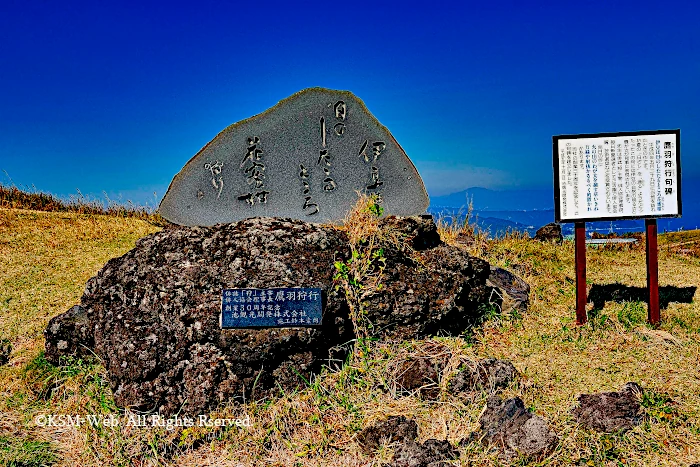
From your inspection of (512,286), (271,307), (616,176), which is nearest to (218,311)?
(271,307)

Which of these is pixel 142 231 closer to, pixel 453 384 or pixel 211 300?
pixel 211 300

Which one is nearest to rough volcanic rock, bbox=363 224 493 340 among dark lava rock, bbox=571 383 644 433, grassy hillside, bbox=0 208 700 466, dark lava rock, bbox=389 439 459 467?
grassy hillside, bbox=0 208 700 466

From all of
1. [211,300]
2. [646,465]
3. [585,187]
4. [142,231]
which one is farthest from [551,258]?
[142,231]

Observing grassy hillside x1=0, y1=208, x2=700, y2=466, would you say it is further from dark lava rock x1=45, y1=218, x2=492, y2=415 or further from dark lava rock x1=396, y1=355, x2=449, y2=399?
dark lava rock x1=45, y1=218, x2=492, y2=415

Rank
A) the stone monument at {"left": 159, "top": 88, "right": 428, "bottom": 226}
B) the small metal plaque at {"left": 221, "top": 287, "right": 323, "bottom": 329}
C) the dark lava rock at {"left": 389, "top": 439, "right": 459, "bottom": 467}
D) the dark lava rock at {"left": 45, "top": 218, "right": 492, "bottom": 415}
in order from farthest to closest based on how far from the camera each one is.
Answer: the stone monument at {"left": 159, "top": 88, "right": 428, "bottom": 226} < the small metal plaque at {"left": 221, "top": 287, "right": 323, "bottom": 329} < the dark lava rock at {"left": 45, "top": 218, "right": 492, "bottom": 415} < the dark lava rock at {"left": 389, "top": 439, "right": 459, "bottom": 467}

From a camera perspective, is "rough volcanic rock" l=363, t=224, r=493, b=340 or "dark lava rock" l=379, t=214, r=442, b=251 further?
"dark lava rock" l=379, t=214, r=442, b=251

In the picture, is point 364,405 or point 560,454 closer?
point 560,454

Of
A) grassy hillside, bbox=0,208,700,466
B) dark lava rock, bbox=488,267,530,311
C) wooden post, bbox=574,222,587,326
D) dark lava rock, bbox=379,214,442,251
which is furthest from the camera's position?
dark lava rock, bbox=488,267,530,311

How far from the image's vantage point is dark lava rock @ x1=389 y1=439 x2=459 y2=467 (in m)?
3.91

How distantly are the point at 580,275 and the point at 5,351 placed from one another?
6.47 metres

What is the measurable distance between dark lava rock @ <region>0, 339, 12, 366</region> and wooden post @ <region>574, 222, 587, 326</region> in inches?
248

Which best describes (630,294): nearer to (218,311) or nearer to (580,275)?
(580,275)

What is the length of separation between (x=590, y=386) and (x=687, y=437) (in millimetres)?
810

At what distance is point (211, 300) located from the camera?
189 inches
